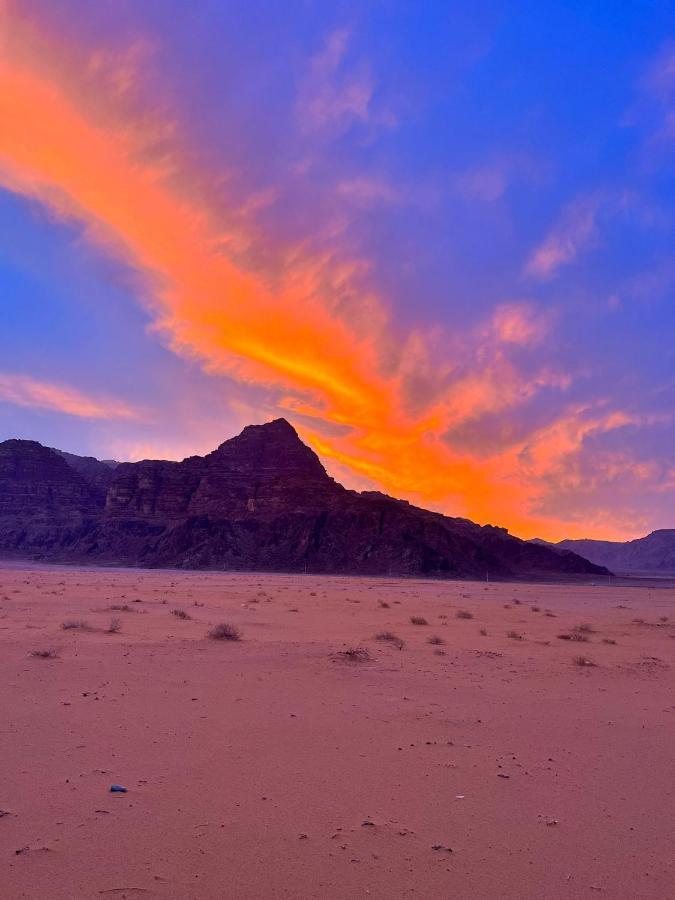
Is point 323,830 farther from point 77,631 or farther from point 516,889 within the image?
point 77,631

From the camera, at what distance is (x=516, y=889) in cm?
430

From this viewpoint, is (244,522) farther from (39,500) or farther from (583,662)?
(583,662)

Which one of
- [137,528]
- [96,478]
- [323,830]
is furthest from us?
[96,478]

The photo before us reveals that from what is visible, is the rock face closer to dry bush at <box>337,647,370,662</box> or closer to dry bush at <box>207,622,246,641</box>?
dry bush at <box>207,622,246,641</box>

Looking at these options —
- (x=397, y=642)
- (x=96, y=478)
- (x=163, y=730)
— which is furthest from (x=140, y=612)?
(x=96, y=478)

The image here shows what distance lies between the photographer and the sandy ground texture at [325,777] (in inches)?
173

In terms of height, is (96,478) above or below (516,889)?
above

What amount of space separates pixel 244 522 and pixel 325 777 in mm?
136699

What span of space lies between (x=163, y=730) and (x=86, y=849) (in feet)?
9.15

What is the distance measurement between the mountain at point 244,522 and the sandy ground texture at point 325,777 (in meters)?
106

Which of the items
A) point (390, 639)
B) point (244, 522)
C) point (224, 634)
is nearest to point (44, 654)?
point (224, 634)

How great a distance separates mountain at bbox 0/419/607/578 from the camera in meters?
125

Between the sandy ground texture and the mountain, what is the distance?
4185 inches

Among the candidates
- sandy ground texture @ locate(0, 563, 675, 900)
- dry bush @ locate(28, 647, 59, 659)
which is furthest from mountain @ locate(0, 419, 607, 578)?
sandy ground texture @ locate(0, 563, 675, 900)
